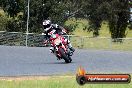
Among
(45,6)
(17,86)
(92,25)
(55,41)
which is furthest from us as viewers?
(92,25)

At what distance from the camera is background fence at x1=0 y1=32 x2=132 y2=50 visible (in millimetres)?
32719

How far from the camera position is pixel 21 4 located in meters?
45.0

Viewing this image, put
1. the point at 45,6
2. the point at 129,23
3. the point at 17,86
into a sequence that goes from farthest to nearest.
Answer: the point at 129,23
the point at 45,6
the point at 17,86

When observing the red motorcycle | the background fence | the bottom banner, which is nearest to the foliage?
the background fence

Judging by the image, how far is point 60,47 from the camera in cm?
2028

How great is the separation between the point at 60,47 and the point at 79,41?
43.8ft

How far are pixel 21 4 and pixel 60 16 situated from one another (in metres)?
3.70

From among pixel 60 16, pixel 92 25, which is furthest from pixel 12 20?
pixel 92 25

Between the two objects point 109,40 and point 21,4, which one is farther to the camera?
point 21,4

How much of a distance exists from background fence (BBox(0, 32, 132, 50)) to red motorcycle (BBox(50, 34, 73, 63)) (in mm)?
11293

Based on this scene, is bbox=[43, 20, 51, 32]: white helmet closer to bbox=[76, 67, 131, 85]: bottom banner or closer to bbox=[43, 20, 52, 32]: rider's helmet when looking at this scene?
bbox=[43, 20, 52, 32]: rider's helmet

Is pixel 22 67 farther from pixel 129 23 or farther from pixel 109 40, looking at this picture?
pixel 129 23

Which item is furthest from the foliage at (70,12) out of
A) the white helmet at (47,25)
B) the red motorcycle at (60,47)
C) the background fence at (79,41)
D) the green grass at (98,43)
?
the white helmet at (47,25)

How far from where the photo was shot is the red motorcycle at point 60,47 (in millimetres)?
20094
